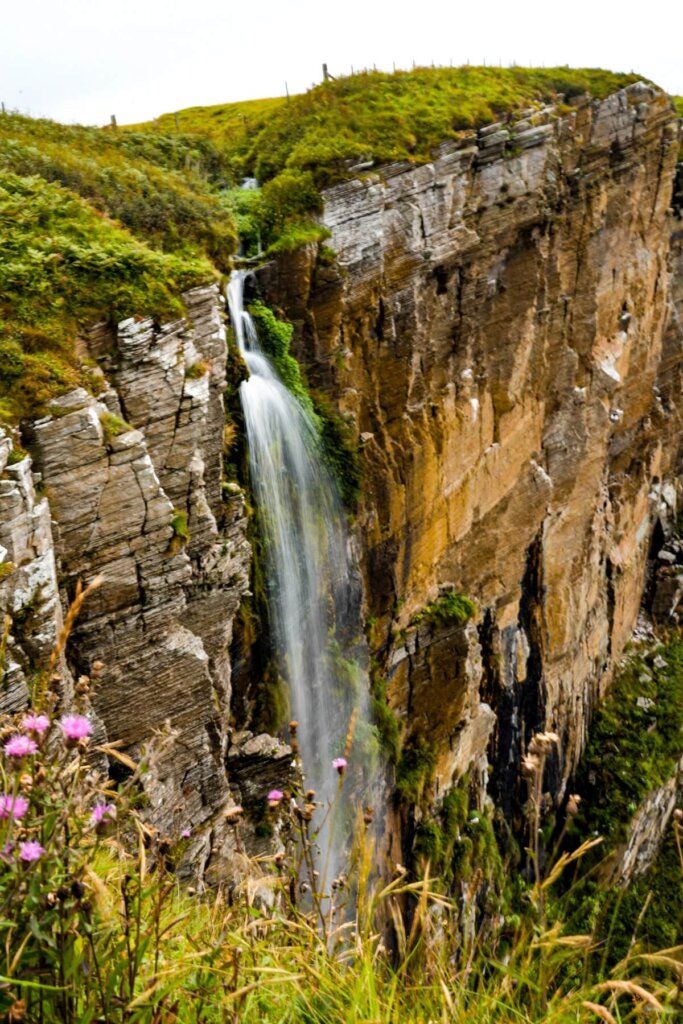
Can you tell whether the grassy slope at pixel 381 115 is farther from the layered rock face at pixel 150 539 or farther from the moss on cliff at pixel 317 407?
the layered rock face at pixel 150 539

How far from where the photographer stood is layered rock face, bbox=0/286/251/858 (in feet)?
27.6

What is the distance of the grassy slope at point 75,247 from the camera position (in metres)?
8.77

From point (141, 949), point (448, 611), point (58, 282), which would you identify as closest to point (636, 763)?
point (448, 611)

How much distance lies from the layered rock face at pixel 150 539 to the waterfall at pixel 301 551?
7.76 feet

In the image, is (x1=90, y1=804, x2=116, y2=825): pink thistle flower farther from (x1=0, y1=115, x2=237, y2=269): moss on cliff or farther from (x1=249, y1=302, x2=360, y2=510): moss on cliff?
(x1=249, y1=302, x2=360, y2=510): moss on cliff

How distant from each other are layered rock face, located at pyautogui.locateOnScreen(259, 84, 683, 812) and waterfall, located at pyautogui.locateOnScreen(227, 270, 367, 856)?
1221mm

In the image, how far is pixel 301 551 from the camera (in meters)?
14.9

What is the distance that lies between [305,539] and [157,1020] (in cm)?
1238

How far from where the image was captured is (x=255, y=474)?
1352 centimetres

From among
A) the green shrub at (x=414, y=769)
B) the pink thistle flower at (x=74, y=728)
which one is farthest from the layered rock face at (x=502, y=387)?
the pink thistle flower at (x=74, y=728)

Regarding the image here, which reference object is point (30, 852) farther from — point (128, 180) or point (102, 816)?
point (128, 180)

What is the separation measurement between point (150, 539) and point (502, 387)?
14.1 meters

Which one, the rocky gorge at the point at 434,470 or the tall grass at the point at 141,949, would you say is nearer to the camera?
the tall grass at the point at 141,949

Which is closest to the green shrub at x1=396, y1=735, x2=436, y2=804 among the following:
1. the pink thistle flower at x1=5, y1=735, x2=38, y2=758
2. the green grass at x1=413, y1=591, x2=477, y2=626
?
the green grass at x1=413, y1=591, x2=477, y2=626
